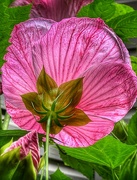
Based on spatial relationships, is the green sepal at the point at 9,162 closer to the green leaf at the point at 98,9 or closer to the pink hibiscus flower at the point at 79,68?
the pink hibiscus flower at the point at 79,68

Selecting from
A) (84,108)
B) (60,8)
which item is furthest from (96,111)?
(60,8)

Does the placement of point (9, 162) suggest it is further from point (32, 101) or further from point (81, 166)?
point (81, 166)

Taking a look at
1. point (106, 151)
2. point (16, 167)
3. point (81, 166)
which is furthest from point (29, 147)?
point (81, 166)

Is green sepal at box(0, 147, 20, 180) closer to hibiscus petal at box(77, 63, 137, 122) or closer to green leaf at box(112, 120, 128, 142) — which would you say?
hibiscus petal at box(77, 63, 137, 122)

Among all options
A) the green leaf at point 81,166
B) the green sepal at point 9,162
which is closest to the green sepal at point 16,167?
the green sepal at point 9,162

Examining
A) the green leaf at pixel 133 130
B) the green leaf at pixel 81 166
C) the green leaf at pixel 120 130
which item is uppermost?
the green leaf at pixel 133 130

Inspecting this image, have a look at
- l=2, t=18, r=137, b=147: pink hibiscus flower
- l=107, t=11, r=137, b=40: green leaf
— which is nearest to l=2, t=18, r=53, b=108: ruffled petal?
l=2, t=18, r=137, b=147: pink hibiscus flower
